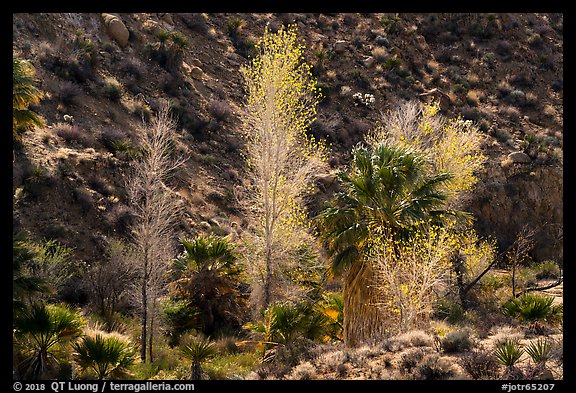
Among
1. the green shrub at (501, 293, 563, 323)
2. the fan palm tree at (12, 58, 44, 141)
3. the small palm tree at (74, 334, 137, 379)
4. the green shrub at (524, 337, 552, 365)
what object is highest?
the fan palm tree at (12, 58, 44, 141)

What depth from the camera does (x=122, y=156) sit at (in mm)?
29938

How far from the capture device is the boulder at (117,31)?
39625 millimetres

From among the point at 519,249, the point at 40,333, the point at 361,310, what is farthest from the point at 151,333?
the point at 519,249

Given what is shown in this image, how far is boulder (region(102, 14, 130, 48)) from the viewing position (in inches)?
1560

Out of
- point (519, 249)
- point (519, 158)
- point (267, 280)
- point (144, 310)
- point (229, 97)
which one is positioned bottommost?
point (144, 310)

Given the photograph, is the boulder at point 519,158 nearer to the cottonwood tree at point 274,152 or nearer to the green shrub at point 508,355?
the cottonwood tree at point 274,152

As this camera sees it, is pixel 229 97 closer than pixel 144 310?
No

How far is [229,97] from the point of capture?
41.2 metres

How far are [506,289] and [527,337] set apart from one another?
1441cm

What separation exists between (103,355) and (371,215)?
26.5ft

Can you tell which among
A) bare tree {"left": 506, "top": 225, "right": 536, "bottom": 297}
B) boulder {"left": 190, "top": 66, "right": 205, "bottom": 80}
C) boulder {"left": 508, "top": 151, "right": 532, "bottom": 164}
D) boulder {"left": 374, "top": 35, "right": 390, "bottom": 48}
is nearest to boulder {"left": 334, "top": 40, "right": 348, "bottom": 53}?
boulder {"left": 374, "top": 35, "right": 390, "bottom": 48}

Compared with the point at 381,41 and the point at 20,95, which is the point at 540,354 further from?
the point at 381,41

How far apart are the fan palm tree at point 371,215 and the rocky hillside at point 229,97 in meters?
14.4

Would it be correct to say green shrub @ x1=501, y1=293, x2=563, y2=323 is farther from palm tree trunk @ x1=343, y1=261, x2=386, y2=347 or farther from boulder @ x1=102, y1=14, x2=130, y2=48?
boulder @ x1=102, y1=14, x2=130, y2=48
